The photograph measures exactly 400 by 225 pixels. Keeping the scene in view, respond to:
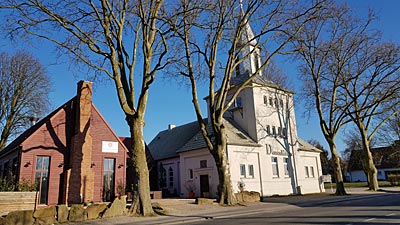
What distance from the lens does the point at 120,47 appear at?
52.6 feet

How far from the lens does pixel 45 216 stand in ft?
42.4

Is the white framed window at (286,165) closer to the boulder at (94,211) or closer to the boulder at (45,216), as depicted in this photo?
the boulder at (94,211)

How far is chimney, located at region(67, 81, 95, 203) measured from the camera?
71.8ft

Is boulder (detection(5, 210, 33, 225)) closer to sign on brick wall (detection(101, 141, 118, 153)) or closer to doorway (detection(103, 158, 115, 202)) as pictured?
doorway (detection(103, 158, 115, 202))

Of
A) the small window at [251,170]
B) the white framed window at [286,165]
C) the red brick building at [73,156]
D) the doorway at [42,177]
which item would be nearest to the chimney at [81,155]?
the red brick building at [73,156]

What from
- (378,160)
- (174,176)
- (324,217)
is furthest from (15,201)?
(378,160)

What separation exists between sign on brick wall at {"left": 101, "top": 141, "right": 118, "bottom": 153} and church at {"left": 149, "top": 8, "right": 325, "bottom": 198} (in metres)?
7.26

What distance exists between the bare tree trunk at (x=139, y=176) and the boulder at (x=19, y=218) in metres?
4.25

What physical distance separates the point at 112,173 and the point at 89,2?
13.9m

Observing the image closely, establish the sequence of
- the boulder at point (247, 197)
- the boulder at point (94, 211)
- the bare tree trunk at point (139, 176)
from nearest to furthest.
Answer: the boulder at point (94, 211) < the bare tree trunk at point (139, 176) < the boulder at point (247, 197)

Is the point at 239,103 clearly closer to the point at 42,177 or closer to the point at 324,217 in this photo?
the point at 42,177

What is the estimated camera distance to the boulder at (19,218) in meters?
12.1

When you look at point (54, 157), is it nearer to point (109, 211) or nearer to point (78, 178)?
point (78, 178)

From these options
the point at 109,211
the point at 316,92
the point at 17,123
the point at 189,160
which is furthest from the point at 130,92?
the point at 17,123
